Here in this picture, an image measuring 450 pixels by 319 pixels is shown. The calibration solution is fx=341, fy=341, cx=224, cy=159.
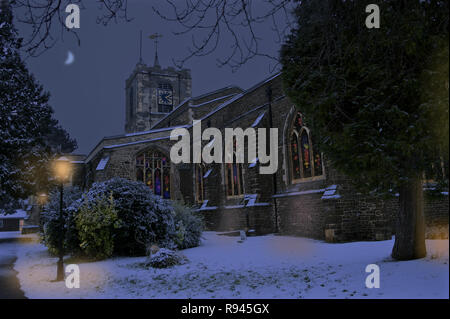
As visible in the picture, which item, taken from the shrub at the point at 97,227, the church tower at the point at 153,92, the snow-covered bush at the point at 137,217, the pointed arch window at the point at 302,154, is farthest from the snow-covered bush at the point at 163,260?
the church tower at the point at 153,92

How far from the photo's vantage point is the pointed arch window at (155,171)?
2470 centimetres

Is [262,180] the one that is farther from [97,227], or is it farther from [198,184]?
[198,184]

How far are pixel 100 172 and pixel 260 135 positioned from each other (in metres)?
12.5

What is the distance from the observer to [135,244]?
37.3 ft

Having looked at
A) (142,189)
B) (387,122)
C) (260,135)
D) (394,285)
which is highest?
(260,135)

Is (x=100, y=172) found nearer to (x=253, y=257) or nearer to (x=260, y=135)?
(x=260, y=135)

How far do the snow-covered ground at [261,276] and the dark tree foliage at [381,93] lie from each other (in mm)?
1180

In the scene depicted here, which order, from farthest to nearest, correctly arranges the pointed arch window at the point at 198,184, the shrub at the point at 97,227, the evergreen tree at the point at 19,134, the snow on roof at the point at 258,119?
1. the pointed arch window at the point at 198,184
2. the evergreen tree at the point at 19,134
3. the snow on roof at the point at 258,119
4. the shrub at the point at 97,227

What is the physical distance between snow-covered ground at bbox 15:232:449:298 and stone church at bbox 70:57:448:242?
28.0 inches

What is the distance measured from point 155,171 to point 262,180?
11.9 meters

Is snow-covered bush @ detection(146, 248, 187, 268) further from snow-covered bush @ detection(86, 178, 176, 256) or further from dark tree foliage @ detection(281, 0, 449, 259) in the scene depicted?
dark tree foliage @ detection(281, 0, 449, 259)

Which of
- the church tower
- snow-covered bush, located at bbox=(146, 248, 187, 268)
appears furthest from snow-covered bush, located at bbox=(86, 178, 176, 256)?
the church tower

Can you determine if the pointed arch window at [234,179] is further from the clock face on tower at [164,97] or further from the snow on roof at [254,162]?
the clock face on tower at [164,97]
